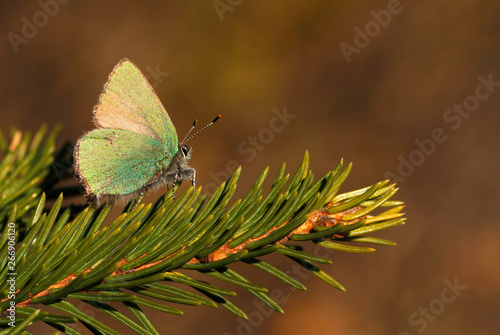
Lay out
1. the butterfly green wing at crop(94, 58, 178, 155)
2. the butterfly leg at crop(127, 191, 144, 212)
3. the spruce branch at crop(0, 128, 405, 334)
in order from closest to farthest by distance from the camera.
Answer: the spruce branch at crop(0, 128, 405, 334) → the butterfly leg at crop(127, 191, 144, 212) → the butterfly green wing at crop(94, 58, 178, 155)

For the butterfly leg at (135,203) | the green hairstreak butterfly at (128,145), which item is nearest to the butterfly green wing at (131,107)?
the green hairstreak butterfly at (128,145)

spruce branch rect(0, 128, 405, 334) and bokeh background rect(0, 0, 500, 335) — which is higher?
bokeh background rect(0, 0, 500, 335)

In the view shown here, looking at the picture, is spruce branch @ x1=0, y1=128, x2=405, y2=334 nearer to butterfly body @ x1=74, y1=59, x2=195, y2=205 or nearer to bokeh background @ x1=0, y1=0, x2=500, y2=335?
butterfly body @ x1=74, y1=59, x2=195, y2=205

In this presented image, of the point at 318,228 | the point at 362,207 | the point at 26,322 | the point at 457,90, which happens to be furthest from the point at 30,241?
the point at 457,90

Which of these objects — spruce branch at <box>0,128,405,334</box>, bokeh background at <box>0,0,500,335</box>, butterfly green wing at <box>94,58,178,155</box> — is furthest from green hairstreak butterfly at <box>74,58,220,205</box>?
bokeh background at <box>0,0,500,335</box>

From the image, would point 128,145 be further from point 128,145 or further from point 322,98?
point 322,98

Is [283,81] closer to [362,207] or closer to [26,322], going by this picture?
[362,207]

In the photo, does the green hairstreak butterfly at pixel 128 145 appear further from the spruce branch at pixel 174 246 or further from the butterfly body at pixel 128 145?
the spruce branch at pixel 174 246
